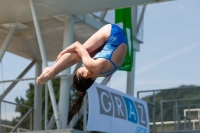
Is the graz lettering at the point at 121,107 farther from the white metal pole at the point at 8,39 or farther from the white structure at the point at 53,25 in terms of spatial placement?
the white metal pole at the point at 8,39

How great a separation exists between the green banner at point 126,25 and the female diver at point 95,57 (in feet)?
36.8

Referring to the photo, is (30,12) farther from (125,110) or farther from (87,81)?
(87,81)

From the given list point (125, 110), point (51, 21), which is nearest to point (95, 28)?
point (51, 21)

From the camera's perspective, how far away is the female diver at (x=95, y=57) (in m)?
7.44

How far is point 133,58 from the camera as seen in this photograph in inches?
811

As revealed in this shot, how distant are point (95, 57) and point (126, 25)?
38.5 feet

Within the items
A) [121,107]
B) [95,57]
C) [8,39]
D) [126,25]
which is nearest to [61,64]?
[95,57]

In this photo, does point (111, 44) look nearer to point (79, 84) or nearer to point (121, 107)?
point (79, 84)

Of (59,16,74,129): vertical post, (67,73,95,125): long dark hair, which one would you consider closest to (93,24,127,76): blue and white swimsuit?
(67,73,95,125): long dark hair

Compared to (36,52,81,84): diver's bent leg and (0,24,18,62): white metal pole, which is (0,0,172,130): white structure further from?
(36,52,81,84): diver's bent leg

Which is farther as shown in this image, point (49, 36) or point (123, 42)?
point (49, 36)

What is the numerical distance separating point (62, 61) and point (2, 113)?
10310 millimetres

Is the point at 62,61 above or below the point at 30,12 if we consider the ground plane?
below

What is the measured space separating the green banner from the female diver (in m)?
11.2
